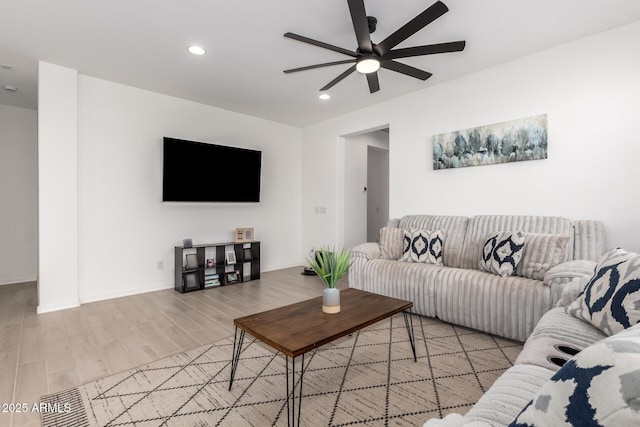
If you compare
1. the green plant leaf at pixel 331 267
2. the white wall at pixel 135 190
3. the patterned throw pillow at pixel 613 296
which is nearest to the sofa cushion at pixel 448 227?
the patterned throw pillow at pixel 613 296

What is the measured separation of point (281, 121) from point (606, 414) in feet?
18.0

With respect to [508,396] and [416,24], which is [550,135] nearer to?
[416,24]

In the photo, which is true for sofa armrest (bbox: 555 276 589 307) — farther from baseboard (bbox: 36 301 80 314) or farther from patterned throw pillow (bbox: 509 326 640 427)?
baseboard (bbox: 36 301 80 314)

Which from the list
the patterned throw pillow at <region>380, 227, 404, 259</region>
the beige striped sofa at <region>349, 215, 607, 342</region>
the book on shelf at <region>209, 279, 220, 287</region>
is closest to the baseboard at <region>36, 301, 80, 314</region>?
the book on shelf at <region>209, 279, 220, 287</region>

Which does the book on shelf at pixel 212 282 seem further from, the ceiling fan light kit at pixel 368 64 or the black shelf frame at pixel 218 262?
the ceiling fan light kit at pixel 368 64

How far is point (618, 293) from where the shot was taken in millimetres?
1358

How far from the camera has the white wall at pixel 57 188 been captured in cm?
326

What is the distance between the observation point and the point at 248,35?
2.75 meters

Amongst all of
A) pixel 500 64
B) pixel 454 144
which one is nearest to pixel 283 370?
pixel 454 144

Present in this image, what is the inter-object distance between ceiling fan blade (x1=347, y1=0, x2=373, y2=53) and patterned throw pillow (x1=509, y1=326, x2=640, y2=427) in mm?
1946

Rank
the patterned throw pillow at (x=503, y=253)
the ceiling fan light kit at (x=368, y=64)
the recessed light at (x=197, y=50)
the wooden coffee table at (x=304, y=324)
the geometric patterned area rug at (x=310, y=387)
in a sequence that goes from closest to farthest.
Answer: the wooden coffee table at (x=304, y=324) → the geometric patterned area rug at (x=310, y=387) → the ceiling fan light kit at (x=368, y=64) → the patterned throw pillow at (x=503, y=253) → the recessed light at (x=197, y=50)

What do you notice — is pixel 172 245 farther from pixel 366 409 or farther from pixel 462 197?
pixel 462 197

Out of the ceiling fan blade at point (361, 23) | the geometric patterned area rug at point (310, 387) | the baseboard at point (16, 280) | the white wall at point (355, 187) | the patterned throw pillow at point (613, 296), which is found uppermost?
the ceiling fan blade at point (361, 23)

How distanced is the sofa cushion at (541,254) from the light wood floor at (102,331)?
2317 millimetres
